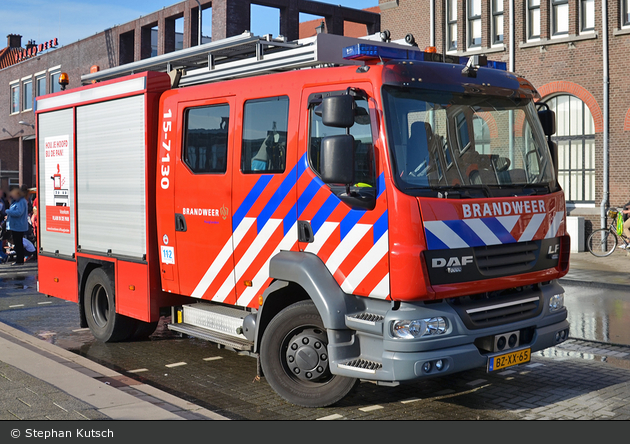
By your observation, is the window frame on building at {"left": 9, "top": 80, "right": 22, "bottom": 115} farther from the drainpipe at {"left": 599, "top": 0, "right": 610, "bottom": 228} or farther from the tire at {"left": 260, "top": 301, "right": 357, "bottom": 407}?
the tire at {"left": 260, "top": 301, "right": 357, "bottom": 407}

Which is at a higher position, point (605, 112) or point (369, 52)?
point (605, 112)

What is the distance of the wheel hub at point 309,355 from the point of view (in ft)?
17.5

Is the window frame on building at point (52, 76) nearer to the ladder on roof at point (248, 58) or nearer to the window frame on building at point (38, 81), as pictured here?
the window frame on building at point (38, 81)

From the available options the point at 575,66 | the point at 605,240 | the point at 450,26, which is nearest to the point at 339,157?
the point at 605,240

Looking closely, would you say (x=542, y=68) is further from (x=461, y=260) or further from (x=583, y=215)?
(x=461, y=260)

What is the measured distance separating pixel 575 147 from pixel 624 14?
374 centimetres

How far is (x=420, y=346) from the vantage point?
4.78m

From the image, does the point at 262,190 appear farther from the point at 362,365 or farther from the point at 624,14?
the point at 624,14

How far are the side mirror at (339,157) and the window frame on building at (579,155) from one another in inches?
622

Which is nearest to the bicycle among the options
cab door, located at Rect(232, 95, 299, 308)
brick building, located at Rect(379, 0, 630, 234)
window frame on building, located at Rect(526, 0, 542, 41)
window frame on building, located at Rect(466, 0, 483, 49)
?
brick building, located at Rect(379, 0, 630, 234)

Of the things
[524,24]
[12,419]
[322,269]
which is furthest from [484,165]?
[524,24]

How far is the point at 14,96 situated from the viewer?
48281 millimetres

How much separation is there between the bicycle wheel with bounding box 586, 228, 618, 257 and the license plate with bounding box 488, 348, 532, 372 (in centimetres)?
1256

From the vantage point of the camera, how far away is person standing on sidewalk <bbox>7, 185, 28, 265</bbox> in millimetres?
16469
